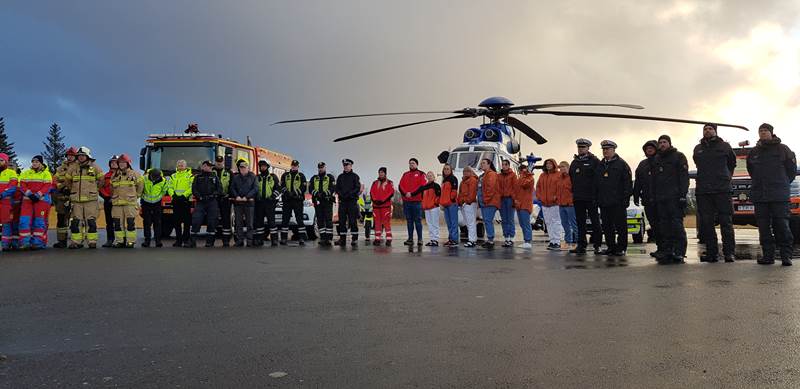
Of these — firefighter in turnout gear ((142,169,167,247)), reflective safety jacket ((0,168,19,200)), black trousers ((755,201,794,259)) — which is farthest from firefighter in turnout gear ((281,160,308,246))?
black trousers ((755,201,794,259))

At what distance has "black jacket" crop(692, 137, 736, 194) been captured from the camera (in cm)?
926

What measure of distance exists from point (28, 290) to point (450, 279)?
4528mm

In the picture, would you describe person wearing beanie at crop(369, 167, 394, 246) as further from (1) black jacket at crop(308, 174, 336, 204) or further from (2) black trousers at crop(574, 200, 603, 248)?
(2) black trousers at crop(574, 200, 603, 248)

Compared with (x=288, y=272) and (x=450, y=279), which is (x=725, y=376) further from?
(x=288, y=272)

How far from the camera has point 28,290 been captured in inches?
249

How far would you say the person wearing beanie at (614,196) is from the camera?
10625mm

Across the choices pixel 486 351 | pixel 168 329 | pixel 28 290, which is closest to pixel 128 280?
pixel 28 290

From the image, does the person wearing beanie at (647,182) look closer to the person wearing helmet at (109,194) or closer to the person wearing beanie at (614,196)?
the person wearing beanie at (614,196)

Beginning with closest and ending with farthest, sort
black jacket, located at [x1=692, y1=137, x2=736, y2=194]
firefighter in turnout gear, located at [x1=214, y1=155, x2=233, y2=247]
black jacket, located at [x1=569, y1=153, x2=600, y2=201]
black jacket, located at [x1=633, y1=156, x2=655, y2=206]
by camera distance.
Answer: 1. black jacket, located at [x1=692, y1=137, x2=736, y2=194]
2. black jacket, located at [x1=633, y1=156, x2=655, y2=206]
3. black jacket, located at [x1=569, y1=153, x2=600, y2=201]
4. firefighter in turnout gear, located at [x1=214, y1=155, x2=233, y2=247]

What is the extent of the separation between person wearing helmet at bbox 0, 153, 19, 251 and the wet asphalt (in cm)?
462

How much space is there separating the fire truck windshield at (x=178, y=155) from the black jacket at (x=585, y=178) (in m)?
9.70

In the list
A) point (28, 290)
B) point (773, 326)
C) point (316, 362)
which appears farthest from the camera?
point (28, 290)

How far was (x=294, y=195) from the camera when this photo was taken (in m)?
14.0

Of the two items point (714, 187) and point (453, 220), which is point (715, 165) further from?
point (453, 220)
